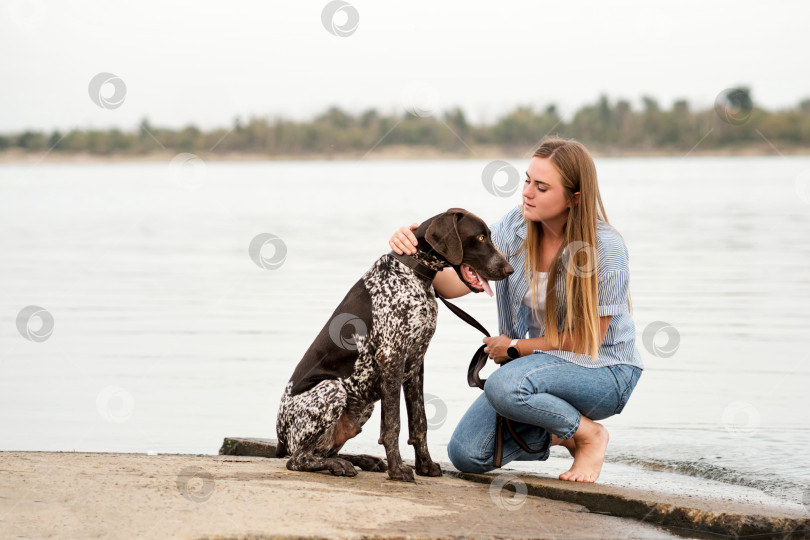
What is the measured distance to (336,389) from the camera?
4477mm

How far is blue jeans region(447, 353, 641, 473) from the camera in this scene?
4711 mm

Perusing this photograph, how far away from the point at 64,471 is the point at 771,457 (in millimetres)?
3844

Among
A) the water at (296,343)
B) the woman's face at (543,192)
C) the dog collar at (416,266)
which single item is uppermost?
the woman's face at (543,192)

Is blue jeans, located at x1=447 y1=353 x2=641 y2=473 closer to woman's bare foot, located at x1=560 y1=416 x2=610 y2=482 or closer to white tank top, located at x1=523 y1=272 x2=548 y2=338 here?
woman's bare foot, located at x1=560 y1=416 x2=610 y2=482

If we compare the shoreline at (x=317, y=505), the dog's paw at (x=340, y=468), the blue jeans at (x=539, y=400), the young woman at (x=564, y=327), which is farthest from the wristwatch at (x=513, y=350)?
the dog's paw at (x=340, y=468)

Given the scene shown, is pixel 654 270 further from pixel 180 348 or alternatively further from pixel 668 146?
pixel 668 146

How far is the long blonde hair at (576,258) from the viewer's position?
4.71 meters

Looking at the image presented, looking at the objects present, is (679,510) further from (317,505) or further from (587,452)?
(317,505)

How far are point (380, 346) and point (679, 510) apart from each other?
150 centimetres

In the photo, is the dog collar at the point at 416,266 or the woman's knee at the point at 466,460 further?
the woman's knee at the point at 466,460

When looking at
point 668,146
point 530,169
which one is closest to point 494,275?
point 530,169

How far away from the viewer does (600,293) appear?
15.6ft

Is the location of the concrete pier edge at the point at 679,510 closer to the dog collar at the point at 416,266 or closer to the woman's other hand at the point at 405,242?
the dog collar at the point at 416,266

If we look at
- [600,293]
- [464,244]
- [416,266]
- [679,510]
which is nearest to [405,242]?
[416,266]
